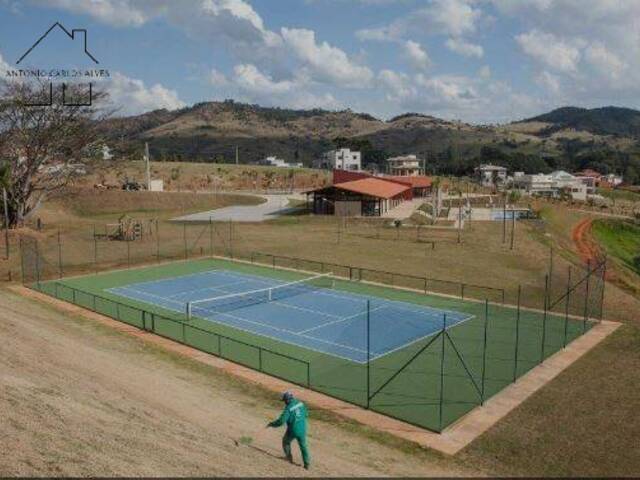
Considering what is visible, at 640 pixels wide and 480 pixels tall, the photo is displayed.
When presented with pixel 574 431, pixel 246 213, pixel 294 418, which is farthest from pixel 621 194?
pixel 294 418

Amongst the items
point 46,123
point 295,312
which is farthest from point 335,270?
point 46,123

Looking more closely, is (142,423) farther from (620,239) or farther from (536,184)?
(536,184)

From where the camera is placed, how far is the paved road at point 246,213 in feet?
249

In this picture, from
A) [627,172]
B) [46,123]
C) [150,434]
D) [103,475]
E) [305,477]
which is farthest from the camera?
[627,172]

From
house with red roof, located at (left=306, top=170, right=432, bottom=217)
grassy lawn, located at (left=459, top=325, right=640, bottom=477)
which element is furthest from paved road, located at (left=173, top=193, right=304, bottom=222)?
grassy lawn, located at (left=459, top=325, right=640, bottom=477)

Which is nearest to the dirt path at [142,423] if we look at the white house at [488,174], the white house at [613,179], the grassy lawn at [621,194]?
the white house at [488,174]

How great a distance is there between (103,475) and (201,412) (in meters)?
6.49

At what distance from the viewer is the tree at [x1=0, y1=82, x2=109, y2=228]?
208 ft

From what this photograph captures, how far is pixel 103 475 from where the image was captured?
12328mm

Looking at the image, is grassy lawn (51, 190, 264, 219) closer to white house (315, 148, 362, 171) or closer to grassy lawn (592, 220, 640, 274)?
grassy lawn (592, 220, 640, 274)

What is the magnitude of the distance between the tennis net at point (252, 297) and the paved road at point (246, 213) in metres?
34.7

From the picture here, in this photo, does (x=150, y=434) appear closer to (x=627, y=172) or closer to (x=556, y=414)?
(x=556, y=414)

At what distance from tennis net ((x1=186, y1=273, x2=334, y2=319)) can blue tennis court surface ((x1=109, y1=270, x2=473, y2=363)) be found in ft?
0.37

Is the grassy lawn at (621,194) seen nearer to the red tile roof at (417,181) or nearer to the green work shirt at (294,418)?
the red tile roof at (417,181)
